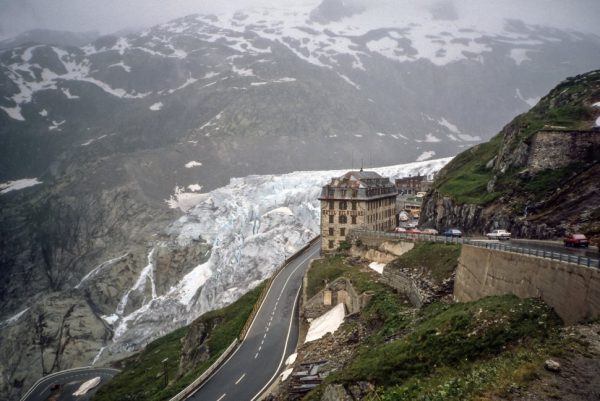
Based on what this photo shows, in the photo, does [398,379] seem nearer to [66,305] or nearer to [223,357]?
[223,357]

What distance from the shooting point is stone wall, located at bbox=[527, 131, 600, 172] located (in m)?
35.4

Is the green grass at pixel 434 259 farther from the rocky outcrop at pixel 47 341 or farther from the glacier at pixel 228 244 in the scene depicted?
the rocky outcrop at pixel 47 341

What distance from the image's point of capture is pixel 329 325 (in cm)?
3341

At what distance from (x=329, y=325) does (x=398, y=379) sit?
18.7 meters

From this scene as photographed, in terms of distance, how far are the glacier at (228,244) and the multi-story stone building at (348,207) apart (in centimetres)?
3773

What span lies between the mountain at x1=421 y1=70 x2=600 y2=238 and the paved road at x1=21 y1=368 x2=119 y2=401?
61.0m

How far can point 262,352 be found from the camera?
34469 mm

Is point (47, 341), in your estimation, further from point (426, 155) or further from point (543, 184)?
point (426, 155)

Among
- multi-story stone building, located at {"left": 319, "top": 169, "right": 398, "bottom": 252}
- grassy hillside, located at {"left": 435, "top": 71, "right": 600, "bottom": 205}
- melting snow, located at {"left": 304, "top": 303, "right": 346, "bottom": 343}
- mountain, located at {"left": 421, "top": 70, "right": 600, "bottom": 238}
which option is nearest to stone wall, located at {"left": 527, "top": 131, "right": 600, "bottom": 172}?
mountain, located at {"left": 421, "top": 70, "right": 600, "bottom": 238}

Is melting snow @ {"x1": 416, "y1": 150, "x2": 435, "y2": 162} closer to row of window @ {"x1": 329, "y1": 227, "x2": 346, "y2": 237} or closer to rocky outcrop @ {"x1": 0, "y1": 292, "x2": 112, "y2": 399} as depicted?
row of window @ {"x1": 329, "y1": 227, "x2": 346, "y2": 237}

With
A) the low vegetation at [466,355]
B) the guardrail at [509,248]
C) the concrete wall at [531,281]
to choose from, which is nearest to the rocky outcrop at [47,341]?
the guardrail at [509,248]

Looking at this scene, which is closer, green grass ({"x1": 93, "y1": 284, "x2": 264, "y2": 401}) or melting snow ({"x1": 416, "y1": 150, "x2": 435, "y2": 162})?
green grass ({"x1": 93, "y1": 284, "x2": 264, "y2": 401})

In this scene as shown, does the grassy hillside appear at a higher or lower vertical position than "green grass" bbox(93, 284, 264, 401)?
higher

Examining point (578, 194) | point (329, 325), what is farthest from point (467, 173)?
point (329, 325)
